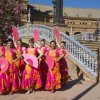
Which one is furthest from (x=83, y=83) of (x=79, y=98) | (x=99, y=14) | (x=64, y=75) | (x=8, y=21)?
(x=99, y=14)

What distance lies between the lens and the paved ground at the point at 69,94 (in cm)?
1048

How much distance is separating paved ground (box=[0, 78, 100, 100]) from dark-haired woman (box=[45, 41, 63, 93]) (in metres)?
0.20

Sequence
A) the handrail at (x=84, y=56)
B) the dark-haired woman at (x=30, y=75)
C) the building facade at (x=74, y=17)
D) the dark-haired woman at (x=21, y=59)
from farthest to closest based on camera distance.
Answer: the building facade at (x=74, y=17)
the handrail at (x=84, y=56)
the dark-haired woman at (x=21, y=59)
the dark-haired woman at (x=30, y=75)

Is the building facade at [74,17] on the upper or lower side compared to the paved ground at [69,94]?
upper

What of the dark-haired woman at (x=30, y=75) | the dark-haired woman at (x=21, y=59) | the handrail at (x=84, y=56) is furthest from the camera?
the handrail at (x=84, y=56)

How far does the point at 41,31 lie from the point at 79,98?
10.2 m

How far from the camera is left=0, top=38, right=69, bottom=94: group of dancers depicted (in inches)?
431

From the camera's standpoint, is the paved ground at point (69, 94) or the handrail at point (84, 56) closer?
the paved ground at point (69, 94)

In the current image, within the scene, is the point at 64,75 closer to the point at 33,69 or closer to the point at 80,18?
the point at 33,69

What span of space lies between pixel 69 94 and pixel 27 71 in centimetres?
146

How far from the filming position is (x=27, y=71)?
1101 cm

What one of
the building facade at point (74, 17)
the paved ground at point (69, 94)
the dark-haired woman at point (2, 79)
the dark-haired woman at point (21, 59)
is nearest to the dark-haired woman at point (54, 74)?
the paved ground at point (69, 94)

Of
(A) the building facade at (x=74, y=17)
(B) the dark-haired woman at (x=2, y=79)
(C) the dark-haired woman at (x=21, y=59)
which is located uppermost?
(A) the building facade at (x=74, y=17)

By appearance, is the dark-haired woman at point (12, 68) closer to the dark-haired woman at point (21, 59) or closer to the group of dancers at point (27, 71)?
the group of dancers at point (27, 71)
